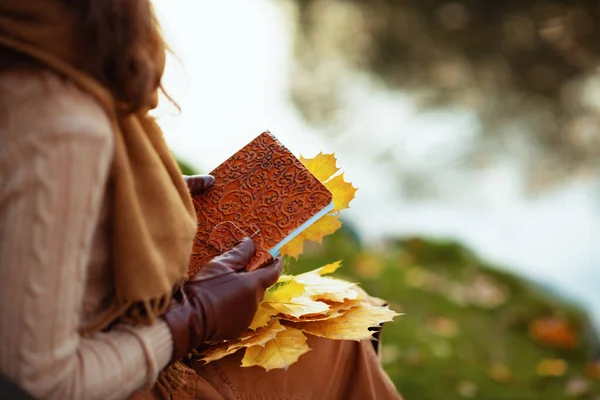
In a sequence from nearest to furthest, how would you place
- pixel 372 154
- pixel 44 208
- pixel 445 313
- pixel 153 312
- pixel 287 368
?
pixel 44 208, pixel 153 312, pixel 287 368, pixel 445 313, pixel 372 154

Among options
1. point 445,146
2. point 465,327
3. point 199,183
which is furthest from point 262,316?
point 445,146

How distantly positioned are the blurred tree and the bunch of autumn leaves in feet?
11.4

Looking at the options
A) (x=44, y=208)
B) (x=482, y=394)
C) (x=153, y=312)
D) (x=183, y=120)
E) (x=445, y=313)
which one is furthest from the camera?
(x=183, y=120)

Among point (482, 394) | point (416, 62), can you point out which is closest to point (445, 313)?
point (482, 394)

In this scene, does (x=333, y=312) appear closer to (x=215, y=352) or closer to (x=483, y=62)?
(x=215, y=352)

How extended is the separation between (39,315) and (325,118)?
4.29m

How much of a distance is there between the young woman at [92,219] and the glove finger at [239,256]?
24 millimetres

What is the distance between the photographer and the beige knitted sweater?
0.98 metres

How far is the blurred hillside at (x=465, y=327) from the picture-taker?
9.16ft

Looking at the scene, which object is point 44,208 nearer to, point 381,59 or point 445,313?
point 445,313

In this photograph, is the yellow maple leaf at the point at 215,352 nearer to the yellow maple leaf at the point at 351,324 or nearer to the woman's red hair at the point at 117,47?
the yellow maple leaf at the point at 351,324

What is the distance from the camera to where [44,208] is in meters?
0.98

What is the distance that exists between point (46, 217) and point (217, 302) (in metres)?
0.35

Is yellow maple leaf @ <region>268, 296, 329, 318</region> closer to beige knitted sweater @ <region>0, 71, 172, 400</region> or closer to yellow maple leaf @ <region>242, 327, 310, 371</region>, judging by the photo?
yellow maple leaf @ <region>242, 327, 310, 371</region>
